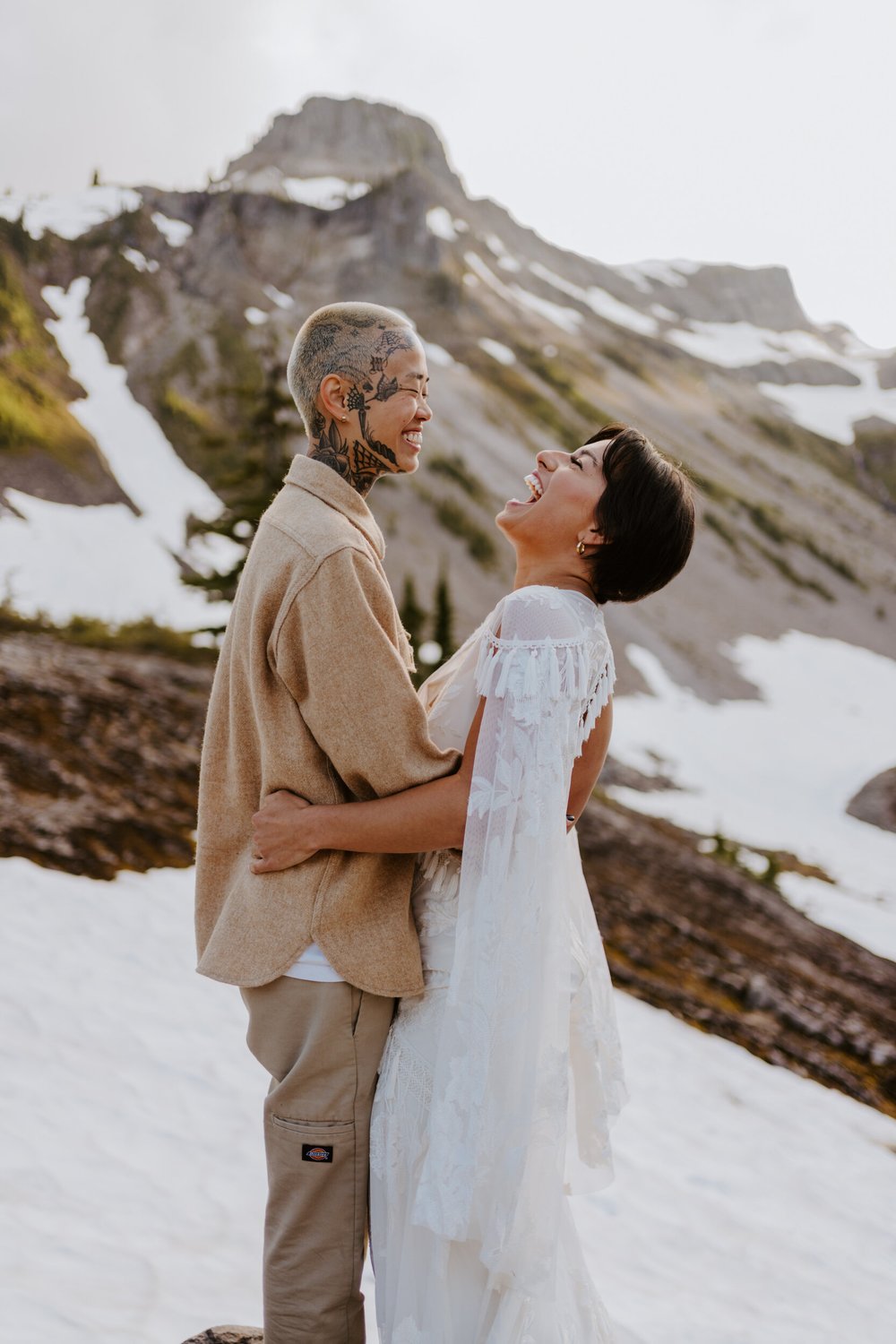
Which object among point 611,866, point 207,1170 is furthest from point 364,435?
point 611,866

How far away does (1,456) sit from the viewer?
91.1ft

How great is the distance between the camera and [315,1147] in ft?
7.52

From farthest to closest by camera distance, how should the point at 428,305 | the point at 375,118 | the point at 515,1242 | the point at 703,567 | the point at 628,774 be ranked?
the point at 375,118
the point at 428,305
the point at 703,567
the point at 628,774
the point at 515,1242

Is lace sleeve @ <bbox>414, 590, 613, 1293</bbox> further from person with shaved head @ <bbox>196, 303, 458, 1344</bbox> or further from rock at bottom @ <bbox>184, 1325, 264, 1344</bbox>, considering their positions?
rock at bottom @ <bbox>184, 1325, 264, 1344</bbox>

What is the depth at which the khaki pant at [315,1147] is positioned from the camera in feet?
7.51

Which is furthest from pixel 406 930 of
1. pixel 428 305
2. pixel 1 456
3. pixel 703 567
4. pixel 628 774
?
pixel 428 305

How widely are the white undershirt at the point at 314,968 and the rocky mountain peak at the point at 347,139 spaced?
96.6 m

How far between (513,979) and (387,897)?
1.16 ft

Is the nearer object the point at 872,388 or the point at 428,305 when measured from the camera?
the point at 428,305

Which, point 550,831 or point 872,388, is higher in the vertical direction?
point 872,388

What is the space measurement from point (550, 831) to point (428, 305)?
202 feet

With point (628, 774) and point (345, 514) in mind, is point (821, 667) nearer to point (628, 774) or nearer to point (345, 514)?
point (628, 774)

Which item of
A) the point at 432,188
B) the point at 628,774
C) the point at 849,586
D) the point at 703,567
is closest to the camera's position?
the point at 628,774

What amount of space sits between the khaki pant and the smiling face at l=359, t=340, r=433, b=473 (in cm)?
128
